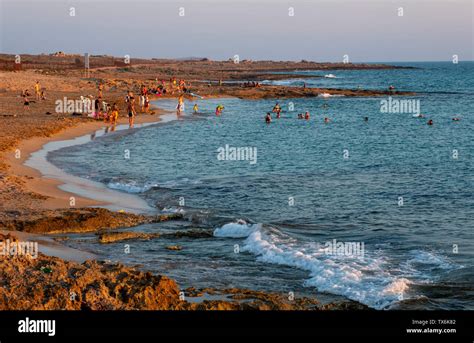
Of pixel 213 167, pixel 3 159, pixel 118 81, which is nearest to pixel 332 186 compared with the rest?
pixel 213 167

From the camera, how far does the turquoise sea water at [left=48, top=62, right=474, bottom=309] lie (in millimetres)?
13234

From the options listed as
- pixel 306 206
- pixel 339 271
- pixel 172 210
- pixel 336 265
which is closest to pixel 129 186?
pixel 172 210

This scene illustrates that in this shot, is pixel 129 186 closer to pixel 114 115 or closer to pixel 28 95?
pixel 114 115

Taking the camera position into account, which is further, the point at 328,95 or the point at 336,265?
the point at 328,95

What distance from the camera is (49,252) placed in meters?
13.8

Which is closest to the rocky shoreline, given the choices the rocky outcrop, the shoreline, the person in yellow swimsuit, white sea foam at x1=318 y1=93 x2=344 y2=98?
the rocky outcrop

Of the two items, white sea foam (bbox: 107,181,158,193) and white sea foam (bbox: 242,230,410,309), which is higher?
white sea foam (bbox: 107,181,158,193)

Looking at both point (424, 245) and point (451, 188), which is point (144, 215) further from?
point (451, 188)

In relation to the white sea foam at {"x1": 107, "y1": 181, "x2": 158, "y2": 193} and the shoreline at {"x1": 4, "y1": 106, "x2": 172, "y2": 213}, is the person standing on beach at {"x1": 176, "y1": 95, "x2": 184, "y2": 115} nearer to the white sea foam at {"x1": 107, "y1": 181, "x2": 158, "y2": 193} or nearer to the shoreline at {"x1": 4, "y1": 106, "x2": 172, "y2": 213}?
the shoreline at {"x1": 4, "y1": 106, "x2": 172, "y2": 213}

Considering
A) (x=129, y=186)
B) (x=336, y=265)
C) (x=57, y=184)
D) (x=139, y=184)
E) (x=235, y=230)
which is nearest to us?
(x=336, y=265)

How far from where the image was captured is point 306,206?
2145 cm

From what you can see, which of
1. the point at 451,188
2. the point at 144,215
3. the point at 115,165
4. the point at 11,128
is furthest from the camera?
the point at 11,128
